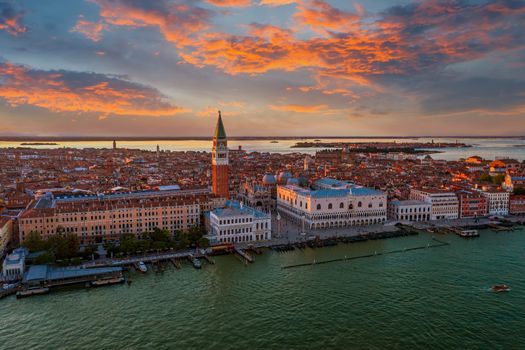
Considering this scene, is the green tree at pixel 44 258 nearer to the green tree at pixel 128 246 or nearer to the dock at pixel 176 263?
the green tree at pixel 128 246

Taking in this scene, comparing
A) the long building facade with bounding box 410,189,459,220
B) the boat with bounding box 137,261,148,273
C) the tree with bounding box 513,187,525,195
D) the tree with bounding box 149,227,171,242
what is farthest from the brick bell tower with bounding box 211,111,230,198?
the tree with bounding box 513,187,525,195

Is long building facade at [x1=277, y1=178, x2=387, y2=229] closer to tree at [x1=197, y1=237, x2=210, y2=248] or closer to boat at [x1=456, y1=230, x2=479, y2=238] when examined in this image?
boat at [x1=456, y1=230, x2=479, y2=238]

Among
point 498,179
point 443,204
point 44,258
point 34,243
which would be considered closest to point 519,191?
point 498,179

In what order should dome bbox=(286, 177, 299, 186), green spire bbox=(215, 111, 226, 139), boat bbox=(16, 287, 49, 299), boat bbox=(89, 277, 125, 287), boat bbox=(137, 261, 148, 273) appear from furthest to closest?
dome bbox=(286, 177, 299, 186) → green spire bbox=(215, 111, 226, 139) → boat bbox=(137, 261, 148, 273) → boat bbox=(89, 277, 125, 287) → boat bbox=(16, 287, 49, 299)

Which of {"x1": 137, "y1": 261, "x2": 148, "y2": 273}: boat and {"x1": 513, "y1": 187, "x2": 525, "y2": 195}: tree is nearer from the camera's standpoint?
{"x1": 137, "y1": 261, "x2": 148, "y2": 273}: boat

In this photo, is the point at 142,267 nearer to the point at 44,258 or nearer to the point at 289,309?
the point at 44,258

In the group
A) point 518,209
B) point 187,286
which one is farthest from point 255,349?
point 518,209

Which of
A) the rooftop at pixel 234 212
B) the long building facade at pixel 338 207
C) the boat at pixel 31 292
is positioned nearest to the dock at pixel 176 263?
the rooftop at pixel 234 212
